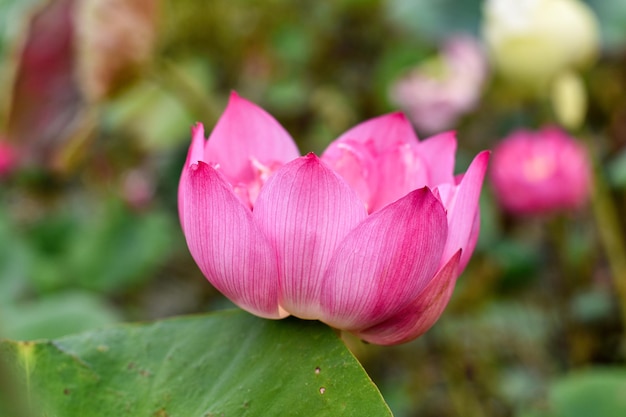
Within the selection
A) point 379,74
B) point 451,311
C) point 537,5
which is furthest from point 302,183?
point 379,74

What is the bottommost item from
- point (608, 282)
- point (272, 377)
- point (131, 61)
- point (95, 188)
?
point (608, 282)

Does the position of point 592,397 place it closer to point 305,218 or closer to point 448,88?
point 305,218

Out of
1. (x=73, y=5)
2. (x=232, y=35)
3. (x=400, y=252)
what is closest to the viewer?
(x=400, y=252)

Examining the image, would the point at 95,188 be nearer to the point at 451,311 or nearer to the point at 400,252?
the point at 451,311

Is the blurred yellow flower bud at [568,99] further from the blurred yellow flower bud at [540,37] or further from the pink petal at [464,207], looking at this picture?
the pink petal at [464,207]

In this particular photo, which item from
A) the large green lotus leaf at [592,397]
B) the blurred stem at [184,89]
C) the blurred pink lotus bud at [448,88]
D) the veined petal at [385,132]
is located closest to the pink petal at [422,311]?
the veined petal at [385,132]

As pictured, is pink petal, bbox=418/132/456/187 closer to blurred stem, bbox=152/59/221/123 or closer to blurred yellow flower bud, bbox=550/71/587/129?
blurred yellow flower bud, bbox=550/71/587/129

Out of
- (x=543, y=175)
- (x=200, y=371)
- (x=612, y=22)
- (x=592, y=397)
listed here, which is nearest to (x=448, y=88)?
(x=612, y=22)
